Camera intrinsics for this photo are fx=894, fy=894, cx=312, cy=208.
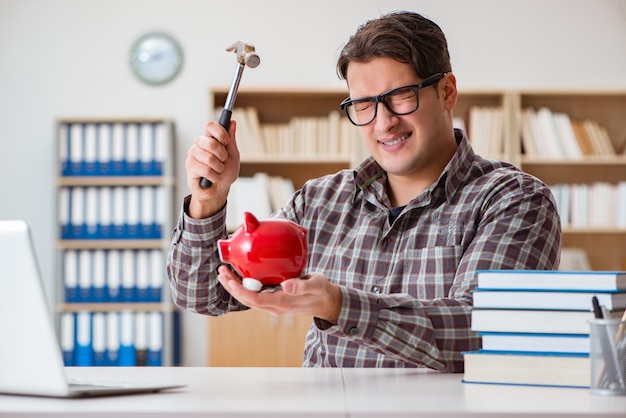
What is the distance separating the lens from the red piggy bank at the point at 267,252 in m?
1.33

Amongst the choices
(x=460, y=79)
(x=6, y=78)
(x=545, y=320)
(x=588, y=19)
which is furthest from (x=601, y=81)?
(x=545, y=320)

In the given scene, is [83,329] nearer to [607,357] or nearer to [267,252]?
[267,252]

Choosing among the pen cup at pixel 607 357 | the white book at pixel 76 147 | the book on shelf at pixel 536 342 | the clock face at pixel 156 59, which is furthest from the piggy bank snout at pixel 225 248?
the clock face at pixel 156 59

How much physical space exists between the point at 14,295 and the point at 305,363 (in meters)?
0.89

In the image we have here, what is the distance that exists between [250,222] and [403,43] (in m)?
0.68

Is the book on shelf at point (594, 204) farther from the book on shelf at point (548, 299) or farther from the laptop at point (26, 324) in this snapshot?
the laptop at point (26, 324)

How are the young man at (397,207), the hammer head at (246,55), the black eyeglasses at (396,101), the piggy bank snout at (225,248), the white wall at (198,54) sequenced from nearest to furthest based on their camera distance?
1. the piggy bank snout at (225,248)
2. the hammer head at (246,55)
3. the young man at (397,207)
4. the black eyeglasses at (396,101)
5. the white wall at (198,54)

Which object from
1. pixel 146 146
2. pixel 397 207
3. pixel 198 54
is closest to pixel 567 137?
pixel 198 54

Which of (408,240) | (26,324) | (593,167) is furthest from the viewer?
(593,167)

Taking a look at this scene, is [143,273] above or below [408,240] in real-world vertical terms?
below

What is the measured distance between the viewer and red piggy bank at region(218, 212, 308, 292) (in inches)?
52.2

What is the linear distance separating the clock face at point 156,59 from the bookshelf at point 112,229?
1.45ft

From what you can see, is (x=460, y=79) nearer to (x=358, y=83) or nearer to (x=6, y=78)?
(x=6, y=78)

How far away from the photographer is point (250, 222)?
134 cm
